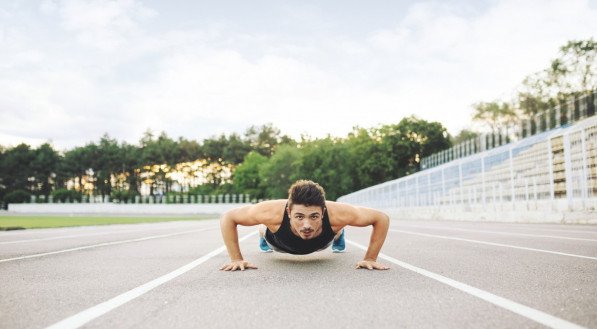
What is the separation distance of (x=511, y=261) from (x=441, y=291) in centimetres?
240

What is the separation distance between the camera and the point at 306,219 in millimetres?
4898

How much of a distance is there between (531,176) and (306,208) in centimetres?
1458

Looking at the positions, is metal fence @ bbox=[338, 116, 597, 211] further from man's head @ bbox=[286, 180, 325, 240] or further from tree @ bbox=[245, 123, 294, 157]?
tree @ bbox=[245, 123, 294, 157]

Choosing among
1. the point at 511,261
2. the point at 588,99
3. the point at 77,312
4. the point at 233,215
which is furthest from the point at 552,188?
the point at 77,312

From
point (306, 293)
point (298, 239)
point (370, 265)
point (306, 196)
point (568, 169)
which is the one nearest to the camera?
point (306, 293)

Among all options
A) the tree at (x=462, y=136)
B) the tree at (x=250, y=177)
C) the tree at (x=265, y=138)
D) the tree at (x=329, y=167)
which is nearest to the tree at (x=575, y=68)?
the tree at (x=462, y=136)

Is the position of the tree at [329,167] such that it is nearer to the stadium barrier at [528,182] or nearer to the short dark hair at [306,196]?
the stadium barrier at [528,182]

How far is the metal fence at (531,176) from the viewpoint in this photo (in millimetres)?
14055

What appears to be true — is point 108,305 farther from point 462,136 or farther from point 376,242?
point 462,136

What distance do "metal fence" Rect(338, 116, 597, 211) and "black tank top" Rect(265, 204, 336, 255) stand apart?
11.3 meters

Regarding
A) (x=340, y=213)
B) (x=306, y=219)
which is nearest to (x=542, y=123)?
(x=340, y=213)

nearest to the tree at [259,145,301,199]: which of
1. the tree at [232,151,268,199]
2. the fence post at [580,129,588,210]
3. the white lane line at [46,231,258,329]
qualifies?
the tree at [232,151,268,199]

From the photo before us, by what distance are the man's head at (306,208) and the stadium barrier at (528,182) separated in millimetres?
11686

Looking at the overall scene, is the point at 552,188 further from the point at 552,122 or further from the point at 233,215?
the point at 233,215
